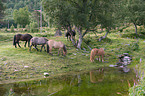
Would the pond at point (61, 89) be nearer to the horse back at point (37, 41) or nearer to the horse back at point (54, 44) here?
the horse back at point (54, 44)

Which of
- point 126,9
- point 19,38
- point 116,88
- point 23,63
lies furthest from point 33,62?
point 126,9

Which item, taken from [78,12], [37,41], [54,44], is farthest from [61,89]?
[78,12]

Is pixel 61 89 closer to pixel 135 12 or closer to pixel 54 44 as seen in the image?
pixel 54 44

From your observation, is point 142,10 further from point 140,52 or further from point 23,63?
point 23,63

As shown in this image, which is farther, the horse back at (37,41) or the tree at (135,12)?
the tree at (135,12)

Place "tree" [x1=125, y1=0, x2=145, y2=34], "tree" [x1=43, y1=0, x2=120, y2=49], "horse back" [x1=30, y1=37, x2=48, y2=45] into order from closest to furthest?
"horse back" [x1=30, y1=37, x2=48, y2=45] < "tree" [x1=43, y1=0, x2=120, y2=49] < "tree" [x1=125, y1=0, x2=145, y2=34]

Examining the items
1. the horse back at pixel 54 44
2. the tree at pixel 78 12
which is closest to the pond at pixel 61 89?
the horse back at pixel 54 44

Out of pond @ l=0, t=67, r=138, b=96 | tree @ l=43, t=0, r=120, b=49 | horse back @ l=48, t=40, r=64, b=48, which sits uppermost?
tree @ l=43, t=0, r=120, b=49

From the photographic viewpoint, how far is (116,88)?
389 inches

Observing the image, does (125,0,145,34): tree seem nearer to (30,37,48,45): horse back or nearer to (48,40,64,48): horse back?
(48,40,64,48): horse back

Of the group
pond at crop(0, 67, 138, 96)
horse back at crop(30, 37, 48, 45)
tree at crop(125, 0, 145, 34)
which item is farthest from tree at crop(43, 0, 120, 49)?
tree at crop(125, 0, 145, 34)

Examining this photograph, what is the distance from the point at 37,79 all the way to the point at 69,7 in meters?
13.3

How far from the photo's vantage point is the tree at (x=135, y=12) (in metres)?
42.6

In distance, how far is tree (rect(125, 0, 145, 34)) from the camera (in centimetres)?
4256
